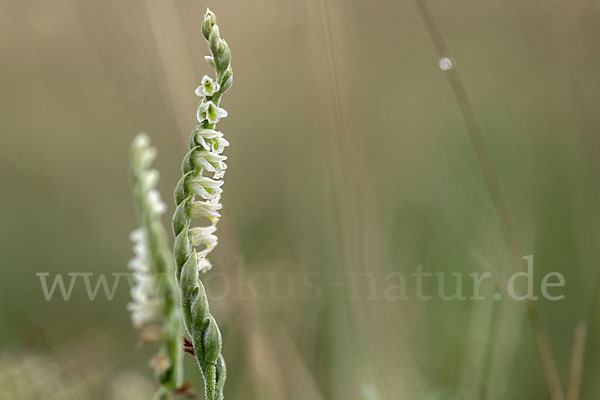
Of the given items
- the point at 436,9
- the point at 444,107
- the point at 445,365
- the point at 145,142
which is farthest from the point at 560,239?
the point at 436,9

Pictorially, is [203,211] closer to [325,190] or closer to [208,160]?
[208,160]

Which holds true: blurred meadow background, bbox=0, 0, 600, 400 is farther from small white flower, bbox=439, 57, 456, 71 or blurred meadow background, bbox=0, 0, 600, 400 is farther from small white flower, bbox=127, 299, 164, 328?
small white flower, bbox=127, 299, 164, 328

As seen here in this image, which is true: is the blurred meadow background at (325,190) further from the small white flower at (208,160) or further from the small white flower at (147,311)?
the small white flower at (147,311)

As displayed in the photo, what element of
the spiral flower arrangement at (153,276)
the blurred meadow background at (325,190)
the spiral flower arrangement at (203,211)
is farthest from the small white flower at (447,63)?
the spiral flower arrangement at (153,276)

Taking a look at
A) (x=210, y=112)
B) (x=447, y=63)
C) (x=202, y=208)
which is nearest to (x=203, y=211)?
(x=202, y=208)

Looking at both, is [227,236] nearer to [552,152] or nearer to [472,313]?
[472,313]
